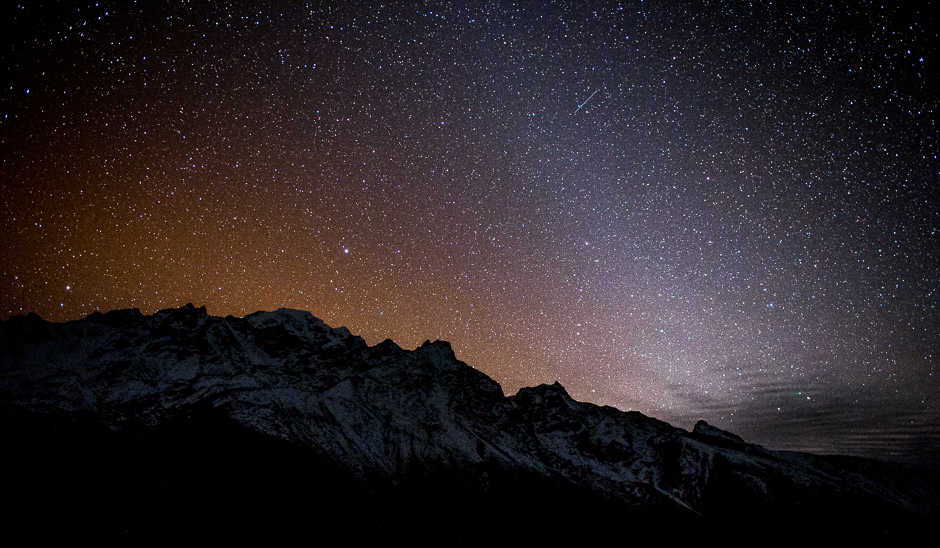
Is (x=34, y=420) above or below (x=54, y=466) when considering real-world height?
above

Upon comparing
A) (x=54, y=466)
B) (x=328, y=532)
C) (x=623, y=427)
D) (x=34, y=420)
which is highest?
(x=623, y=427)

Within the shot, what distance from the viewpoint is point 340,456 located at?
249 ft

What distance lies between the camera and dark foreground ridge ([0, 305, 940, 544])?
62.2 meters

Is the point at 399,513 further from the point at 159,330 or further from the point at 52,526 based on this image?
the point at 159,330

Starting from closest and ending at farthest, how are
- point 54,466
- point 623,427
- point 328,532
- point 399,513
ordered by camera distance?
point 54,466, point 328,532, point 399,513, point 623,427

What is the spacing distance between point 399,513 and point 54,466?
1923 inches

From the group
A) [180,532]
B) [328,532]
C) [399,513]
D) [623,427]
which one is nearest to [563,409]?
[623,427]

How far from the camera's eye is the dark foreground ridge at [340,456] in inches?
2448

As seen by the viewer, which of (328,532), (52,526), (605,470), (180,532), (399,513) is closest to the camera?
(52,526)

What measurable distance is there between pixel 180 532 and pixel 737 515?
313ft

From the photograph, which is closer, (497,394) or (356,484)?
(356,484)

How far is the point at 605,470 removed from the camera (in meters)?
94.9

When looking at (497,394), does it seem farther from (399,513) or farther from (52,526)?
(52,526)

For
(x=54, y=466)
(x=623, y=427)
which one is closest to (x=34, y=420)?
(x=54, y=466)
